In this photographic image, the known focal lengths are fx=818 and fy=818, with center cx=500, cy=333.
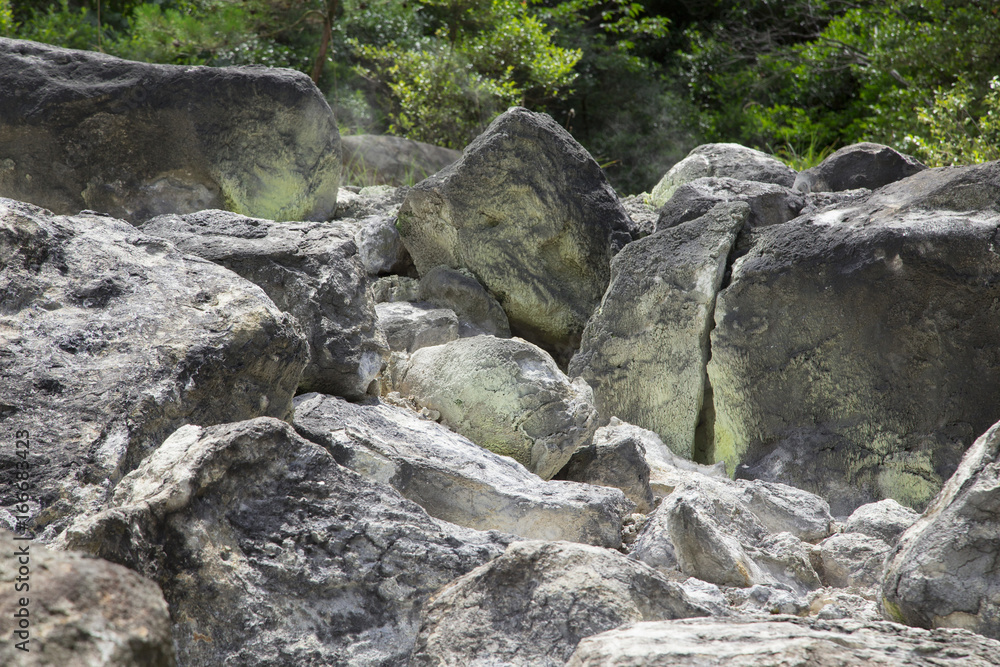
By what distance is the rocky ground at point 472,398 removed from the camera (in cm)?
148

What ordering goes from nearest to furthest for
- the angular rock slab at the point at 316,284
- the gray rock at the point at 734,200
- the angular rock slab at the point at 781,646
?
the angular rock slab at the point at 781,646 → the angular rock slab at the point at 316,284 → the gray rock at the point at 734,200

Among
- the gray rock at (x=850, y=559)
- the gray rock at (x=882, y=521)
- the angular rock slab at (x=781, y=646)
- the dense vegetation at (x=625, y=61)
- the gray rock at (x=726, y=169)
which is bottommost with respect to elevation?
the gray rock at (x=850, y=559)

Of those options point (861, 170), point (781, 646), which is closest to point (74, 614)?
point (781, 646)

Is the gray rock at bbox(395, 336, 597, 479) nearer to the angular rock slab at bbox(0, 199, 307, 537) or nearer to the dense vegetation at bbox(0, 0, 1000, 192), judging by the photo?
the angular rock slab at bbox(0, 199, 307, 537)

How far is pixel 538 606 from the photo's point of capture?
1.47 metres

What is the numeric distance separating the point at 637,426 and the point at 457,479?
163cm

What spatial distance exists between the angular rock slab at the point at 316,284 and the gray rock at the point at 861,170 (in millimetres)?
3026

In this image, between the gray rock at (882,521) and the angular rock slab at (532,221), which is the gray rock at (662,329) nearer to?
the angular rock slab at (532,221)

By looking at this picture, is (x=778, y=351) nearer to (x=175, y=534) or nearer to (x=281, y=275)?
(x=281, y=275)

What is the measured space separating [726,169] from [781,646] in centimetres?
452

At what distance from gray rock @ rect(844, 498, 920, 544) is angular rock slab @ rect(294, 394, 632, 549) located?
778 mm

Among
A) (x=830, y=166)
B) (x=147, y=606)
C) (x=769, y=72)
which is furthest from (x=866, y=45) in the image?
(x=147, y=606)

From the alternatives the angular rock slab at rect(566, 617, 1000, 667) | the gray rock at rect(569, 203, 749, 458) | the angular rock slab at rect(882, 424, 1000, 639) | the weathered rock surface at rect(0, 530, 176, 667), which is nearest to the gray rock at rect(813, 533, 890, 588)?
the angular rock slab at rect(882, 424, 1000, 639)

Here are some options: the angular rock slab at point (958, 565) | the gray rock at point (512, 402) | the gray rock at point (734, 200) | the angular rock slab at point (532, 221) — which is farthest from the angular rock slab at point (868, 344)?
the angular rock slab at point (958, 565)
